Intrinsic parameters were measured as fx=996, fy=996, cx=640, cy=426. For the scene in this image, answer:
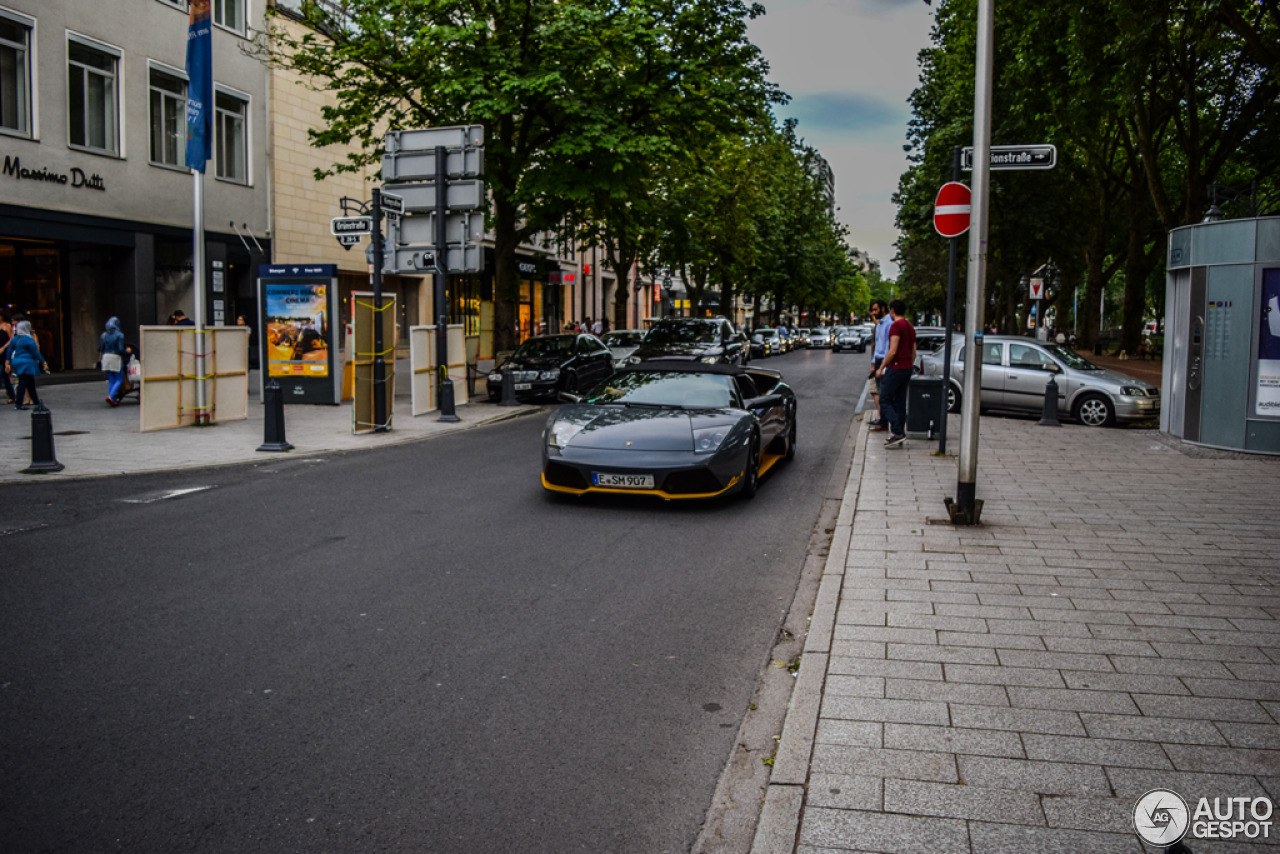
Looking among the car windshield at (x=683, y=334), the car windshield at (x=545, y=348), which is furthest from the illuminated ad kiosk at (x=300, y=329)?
the car windshield at (x=683, y=334)

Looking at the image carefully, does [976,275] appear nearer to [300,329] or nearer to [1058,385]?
[1058,385]

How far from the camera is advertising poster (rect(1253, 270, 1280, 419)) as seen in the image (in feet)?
39.9

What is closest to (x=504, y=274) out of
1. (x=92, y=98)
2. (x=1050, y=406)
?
(x=92, y=98)

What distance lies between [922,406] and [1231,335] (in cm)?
389

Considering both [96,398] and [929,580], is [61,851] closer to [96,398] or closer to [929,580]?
[929,580]

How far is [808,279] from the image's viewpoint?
66875 mm

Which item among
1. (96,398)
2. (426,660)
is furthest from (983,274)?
(96,398)

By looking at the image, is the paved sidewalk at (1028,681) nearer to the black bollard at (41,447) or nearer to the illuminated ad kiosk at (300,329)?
the black bollard at (41,447)

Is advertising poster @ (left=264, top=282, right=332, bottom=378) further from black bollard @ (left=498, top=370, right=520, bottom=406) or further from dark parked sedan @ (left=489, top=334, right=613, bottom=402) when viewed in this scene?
dark parked sedan @ (left=489, top=334, right=613, bottom=402)

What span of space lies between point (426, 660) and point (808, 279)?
6412 cm

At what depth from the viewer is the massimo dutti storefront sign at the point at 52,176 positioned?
69.0 ft

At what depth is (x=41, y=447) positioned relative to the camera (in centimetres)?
1105

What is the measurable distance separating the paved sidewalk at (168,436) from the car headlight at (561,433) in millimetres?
4958

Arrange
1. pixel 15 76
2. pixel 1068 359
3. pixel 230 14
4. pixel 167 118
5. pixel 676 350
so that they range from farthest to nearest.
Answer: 1. pixel 230 14
2. pixel 167 118
3. pixel 676 350
4. pixel 15 76
5. pixel 1068 359
